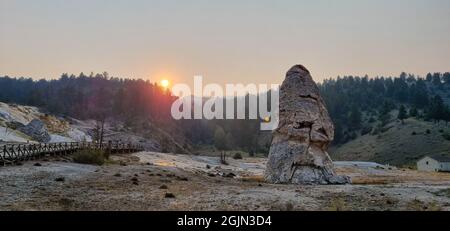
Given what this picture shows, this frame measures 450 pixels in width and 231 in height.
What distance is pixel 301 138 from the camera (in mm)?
42906

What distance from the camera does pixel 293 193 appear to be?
100 ft

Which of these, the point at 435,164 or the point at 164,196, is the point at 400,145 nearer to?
the point at 435,164

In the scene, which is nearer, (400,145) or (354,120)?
(400,145)

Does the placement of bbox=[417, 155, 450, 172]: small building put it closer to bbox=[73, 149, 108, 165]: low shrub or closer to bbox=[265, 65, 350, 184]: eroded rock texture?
bbox=[265, 65, 350, 184]: eroded rock texture

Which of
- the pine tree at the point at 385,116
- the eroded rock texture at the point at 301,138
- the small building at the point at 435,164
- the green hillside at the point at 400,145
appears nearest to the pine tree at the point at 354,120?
the pine tree at the point at 385,116

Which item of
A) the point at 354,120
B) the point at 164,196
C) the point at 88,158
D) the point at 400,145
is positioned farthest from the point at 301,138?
the point at 354,120

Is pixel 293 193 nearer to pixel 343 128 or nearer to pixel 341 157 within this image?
pixel 341 157

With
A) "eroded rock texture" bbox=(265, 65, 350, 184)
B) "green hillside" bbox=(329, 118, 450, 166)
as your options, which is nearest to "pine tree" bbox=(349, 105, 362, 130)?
"green hillside" bbox=(329, 118, 450, 166)

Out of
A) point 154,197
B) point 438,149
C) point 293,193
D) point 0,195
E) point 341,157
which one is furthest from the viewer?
point 341,157

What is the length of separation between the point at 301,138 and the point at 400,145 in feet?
363

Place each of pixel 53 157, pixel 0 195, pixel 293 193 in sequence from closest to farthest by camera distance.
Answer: pixel 0 195 < pixel 293 193 < pixel 53 157

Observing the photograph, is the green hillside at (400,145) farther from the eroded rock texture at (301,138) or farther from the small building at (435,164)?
the eroded rock texture at (301,138)
